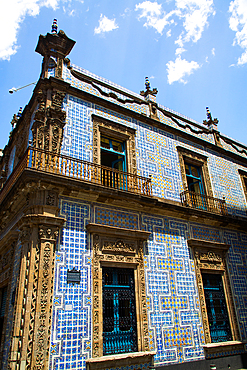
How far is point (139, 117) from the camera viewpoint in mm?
10602

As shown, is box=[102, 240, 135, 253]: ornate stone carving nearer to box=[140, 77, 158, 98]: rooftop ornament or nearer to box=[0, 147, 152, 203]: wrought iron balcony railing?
box=[0, 147, 152, 203]: wrought iron balcony railing

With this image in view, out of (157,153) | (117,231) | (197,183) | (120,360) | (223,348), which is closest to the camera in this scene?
(120,360)

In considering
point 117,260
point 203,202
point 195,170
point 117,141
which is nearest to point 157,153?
point 117,141

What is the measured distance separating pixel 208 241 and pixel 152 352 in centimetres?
415

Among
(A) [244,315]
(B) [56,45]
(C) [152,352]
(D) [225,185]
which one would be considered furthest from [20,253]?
(D) [225,185]

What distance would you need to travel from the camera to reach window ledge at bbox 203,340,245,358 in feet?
27.6

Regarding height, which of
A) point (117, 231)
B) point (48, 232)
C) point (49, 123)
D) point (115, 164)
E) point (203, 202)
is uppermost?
point (49, 123)

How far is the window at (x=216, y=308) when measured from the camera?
906 cm

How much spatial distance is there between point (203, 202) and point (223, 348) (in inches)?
192

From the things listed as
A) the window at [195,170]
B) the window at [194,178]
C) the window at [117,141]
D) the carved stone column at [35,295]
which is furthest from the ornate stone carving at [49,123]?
the window at [194,178]

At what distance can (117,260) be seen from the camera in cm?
777

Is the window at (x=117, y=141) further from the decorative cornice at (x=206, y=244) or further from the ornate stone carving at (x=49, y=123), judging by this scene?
the decorative cornice at (x=206, y=244)

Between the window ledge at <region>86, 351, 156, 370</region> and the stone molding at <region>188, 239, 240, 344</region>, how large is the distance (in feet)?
7.80

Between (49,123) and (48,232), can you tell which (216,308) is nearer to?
(48,232)
